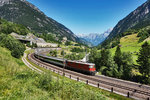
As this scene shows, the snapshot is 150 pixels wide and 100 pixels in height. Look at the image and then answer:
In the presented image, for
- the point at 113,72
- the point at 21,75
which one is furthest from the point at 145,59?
the point at 21,75

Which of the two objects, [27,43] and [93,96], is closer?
[93,96]

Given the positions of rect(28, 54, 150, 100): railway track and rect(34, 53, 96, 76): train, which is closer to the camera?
rect(28, 54, 150, 100): railway track

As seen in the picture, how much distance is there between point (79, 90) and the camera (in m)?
9.12

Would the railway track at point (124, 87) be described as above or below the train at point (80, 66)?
below

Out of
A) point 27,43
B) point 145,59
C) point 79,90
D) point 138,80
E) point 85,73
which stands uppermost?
point 27,43

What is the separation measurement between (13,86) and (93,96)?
852cm

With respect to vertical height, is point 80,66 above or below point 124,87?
above

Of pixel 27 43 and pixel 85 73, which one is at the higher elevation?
pixel 27 43

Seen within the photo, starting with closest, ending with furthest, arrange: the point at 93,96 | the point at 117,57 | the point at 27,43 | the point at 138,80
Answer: the point at 93,96 → the point at 138,80 → the point at 117,57 → the point at 27,43

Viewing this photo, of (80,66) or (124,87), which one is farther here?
(80,66)

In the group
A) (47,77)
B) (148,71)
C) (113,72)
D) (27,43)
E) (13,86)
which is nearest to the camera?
(13,86)

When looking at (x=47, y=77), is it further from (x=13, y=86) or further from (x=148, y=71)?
(x=148, y=71)

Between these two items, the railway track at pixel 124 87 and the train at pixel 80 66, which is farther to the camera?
the train at pixel 80 66

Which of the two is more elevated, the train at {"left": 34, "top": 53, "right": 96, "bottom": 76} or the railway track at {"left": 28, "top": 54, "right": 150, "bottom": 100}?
the train at {"left": 34, "top": 53, "right": 96, "bottom": 76}
